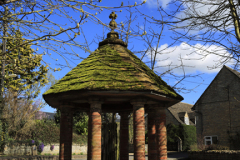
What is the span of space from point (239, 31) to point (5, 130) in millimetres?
22490

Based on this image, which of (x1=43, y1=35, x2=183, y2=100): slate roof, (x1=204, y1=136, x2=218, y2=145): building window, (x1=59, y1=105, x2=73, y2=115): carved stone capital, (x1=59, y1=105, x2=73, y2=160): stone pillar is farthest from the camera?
(x1=204, y1=136, x2=218, y2=145): building window

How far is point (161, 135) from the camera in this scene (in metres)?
9.00

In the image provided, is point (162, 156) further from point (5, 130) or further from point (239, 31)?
point (5, 130)

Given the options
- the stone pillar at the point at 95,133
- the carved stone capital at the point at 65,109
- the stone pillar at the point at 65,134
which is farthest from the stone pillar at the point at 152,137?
the carved stone capital at the point at 65,109

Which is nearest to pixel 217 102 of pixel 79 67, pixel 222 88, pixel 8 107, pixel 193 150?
pixel 222 88

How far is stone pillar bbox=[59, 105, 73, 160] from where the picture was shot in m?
9.05

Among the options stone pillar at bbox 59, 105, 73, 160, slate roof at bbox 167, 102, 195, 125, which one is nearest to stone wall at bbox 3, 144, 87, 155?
stone pillar at bbox 59, 105, 73, 160

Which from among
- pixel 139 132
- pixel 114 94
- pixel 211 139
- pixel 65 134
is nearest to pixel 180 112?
pixel 211 139

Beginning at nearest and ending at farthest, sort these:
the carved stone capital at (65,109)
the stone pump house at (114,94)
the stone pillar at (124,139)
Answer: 1. the stone pump house at (114,94)
2. the carved stone capital at (65,109)
3. the stone pillar at (124,139)

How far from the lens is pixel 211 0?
28.8 feet

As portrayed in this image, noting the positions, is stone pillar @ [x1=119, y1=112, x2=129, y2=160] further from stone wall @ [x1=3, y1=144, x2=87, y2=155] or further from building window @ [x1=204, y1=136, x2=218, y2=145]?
building window @ [x1=204, y1=136, x2=218, y2=145]

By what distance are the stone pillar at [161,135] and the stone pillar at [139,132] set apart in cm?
126

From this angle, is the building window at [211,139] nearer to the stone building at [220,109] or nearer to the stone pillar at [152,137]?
the stone building at [220,109]

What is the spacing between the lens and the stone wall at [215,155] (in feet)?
60.3
